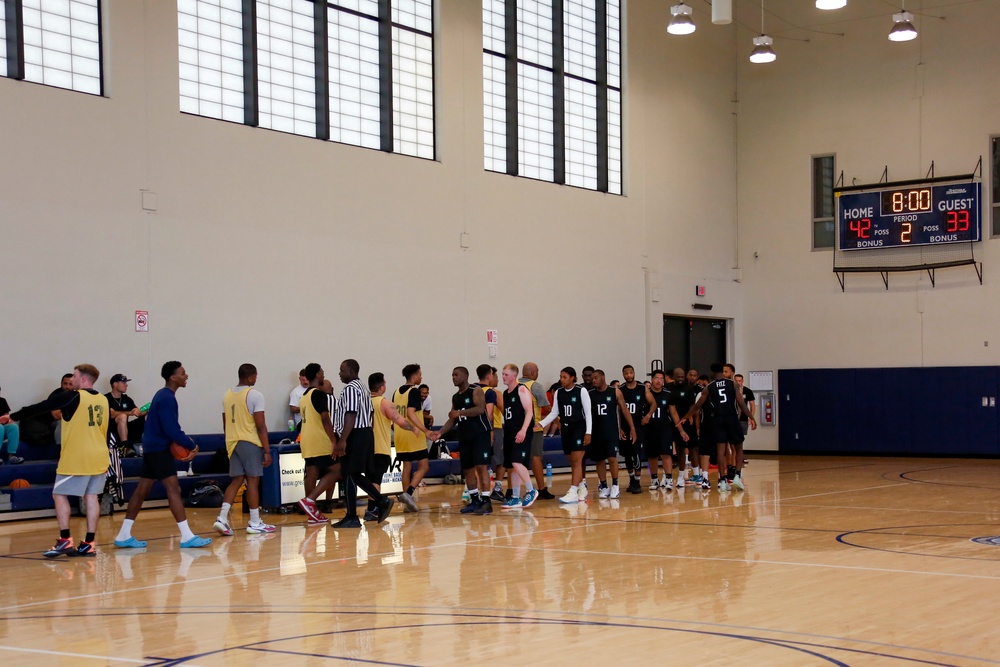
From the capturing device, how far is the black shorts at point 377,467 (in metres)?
13.3

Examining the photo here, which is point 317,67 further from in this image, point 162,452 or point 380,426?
point 162,452

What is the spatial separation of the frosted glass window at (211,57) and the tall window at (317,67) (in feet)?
0.05

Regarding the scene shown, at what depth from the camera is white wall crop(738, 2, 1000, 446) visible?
997 inches

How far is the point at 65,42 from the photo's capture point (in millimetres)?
16109

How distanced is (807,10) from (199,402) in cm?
1830

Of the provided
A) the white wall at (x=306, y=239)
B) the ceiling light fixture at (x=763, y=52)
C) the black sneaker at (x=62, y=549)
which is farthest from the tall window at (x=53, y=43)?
the ceiling light fixture at (x=763, y=52)

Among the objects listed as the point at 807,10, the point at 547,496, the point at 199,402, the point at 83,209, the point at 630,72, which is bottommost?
the point at 547,496

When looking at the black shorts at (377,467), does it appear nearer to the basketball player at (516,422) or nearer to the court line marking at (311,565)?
the court line marking at (311,565)

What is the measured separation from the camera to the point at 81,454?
1099cm

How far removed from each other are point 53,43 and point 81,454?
299 inches

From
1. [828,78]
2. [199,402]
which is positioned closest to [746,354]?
[828,78]

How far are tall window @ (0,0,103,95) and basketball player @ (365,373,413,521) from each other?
6.63 m

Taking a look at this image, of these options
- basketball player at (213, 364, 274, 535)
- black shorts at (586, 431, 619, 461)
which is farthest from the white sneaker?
basketball player at (213, 364, 274, 535)

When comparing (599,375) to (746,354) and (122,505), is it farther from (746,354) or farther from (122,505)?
(746,354)
